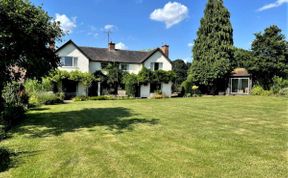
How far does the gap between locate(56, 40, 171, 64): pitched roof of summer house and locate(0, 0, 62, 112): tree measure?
2152cm

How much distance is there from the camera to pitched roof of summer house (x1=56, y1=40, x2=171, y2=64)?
3716 cm

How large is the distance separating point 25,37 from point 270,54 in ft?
108

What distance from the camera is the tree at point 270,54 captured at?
117 ft

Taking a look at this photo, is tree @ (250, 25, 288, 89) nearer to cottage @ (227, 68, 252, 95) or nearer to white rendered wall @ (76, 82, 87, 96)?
cottage @ (227, 68, 252, 95)

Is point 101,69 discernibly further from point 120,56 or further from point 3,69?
point 3,69

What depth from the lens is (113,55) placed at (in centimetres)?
3897

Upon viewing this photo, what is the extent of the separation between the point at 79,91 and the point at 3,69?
22.7m

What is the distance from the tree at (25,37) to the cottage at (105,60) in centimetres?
2017

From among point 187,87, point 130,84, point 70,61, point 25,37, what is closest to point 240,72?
point 187,87

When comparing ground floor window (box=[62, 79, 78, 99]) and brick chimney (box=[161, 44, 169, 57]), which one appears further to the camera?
brick chimney (box=[161, 44, 169, 57])

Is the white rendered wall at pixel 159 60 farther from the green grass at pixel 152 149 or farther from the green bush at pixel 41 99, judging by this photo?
the green grass at pixel 152 149

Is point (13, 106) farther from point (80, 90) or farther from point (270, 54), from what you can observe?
point (270, 54)

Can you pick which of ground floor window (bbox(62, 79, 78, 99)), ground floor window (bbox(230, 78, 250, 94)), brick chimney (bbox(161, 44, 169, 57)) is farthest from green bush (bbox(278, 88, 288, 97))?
ground floor window (bbox(62, 79, 78, 99))

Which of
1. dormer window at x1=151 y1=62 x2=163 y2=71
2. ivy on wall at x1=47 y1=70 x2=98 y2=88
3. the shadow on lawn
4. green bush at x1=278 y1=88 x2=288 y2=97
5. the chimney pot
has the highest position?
dormer window at x1=151 y1=62 x2=163 y2=71
